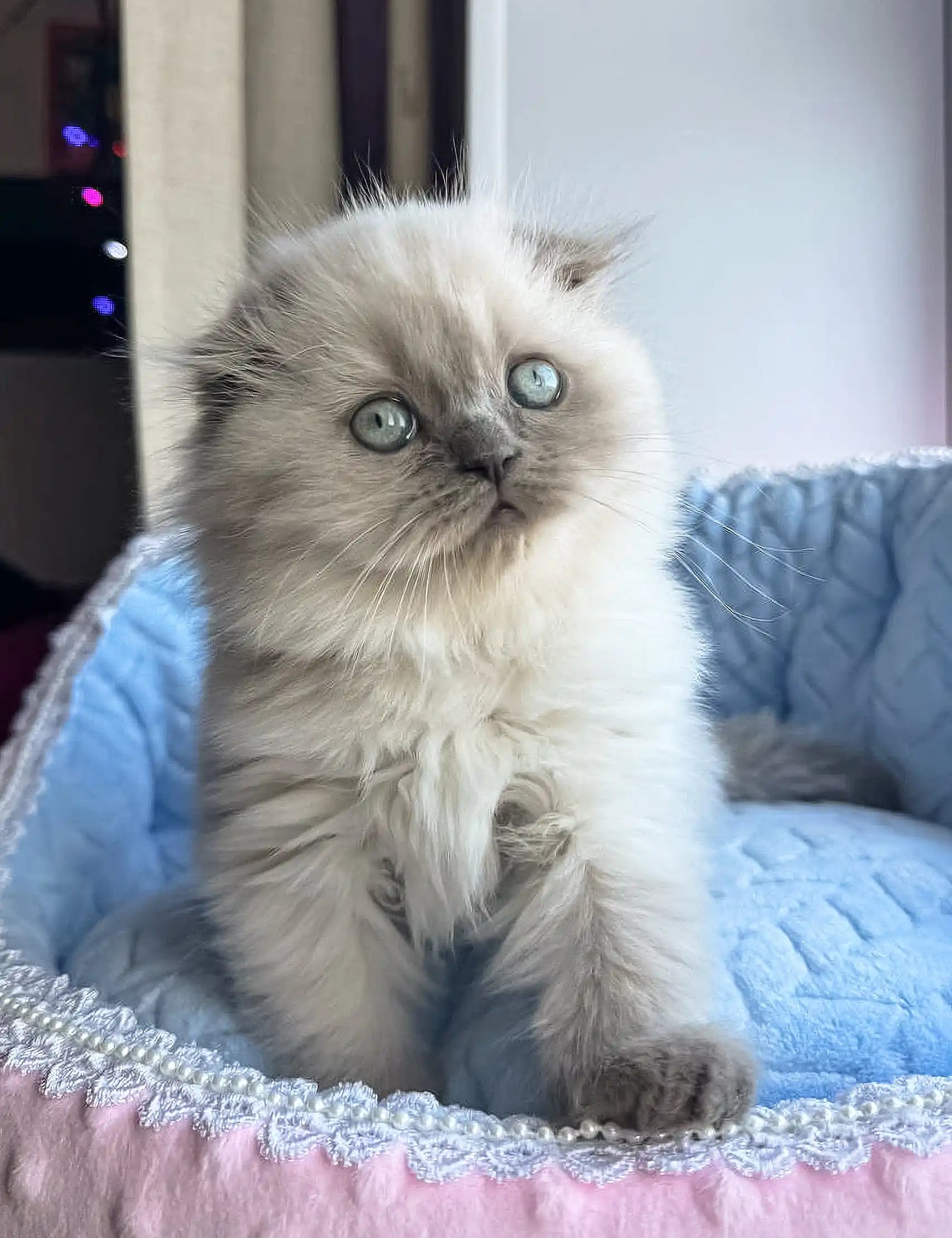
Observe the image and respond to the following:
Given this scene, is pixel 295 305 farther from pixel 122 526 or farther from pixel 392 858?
pixel 122 526

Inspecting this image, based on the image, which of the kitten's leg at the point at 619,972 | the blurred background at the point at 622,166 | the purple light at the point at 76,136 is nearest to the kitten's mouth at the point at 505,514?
the kitten's leg at the point at 619,972

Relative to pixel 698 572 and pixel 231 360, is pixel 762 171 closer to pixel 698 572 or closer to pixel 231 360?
pixel 698 572

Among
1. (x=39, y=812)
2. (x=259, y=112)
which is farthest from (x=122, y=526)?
(x=39, y=812)

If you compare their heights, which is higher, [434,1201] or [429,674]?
[429,674]

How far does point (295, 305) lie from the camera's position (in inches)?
36.2

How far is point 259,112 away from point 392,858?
5.33 feet

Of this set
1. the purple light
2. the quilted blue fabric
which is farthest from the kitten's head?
the purple light

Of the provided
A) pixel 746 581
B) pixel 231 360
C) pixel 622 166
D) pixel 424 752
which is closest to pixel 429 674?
pixel 424 752

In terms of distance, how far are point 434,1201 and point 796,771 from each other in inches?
32.7

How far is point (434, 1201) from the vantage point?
67 centimetres

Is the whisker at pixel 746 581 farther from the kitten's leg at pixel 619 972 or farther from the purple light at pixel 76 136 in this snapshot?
the purple light at pixel 76 136

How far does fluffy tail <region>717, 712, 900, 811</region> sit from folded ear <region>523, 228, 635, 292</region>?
608 millimetres

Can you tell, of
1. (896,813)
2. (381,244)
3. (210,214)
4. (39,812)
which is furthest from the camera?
(210,214)

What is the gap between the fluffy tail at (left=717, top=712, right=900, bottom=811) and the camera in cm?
135
